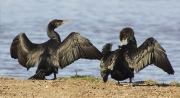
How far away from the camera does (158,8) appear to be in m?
37.9

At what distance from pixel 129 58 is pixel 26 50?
281 cm

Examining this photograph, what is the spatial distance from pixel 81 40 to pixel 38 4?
90.1 feet

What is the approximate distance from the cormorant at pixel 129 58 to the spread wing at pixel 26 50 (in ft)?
6.51

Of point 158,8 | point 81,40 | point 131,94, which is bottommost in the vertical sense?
point 131,94

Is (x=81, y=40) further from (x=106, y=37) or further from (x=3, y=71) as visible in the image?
(x=106, y=37)

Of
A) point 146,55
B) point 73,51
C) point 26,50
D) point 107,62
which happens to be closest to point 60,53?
point 73,51

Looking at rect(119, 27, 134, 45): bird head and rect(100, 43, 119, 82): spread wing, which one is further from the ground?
rect(119, 27, 134, 45): bird head

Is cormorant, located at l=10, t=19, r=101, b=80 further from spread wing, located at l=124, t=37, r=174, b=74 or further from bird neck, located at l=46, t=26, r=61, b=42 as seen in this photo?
spread wing, located at l=124, t=37, r=174, b=74

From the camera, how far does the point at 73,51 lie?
579 inches

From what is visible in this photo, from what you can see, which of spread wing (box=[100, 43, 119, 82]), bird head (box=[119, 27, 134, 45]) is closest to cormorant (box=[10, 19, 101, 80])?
bird head (box=[119, 27, 134, 45])

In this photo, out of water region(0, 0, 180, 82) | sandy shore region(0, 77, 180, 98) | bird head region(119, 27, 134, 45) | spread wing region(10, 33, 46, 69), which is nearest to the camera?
sandy shore region(0, 77, 180, 98)

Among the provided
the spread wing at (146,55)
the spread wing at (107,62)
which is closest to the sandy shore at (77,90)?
the spread wing at (107,62)

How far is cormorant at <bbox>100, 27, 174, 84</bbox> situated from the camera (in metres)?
13.2

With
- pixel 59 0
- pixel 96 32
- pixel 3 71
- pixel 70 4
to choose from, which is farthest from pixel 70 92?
pixel 59 0
